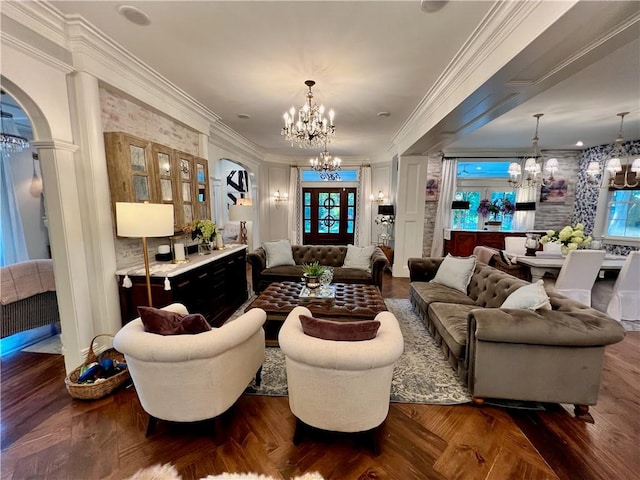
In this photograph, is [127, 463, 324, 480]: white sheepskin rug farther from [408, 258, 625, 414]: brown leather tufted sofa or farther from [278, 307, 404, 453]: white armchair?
[408, 258, 625, 414]: brown leather tufted sofa

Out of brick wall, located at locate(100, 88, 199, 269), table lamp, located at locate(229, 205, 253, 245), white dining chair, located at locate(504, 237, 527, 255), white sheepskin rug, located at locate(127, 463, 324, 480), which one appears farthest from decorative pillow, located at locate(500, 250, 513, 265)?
brick wall, located at locate(100, 88, 199, 269)

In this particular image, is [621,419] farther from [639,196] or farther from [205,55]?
[639,196]

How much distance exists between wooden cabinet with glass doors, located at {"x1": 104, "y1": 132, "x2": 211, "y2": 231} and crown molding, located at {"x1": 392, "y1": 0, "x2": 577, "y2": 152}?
11.0 ft

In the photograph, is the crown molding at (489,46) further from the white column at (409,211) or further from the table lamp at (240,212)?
the table lamp at (240,212)

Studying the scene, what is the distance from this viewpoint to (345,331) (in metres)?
1.61

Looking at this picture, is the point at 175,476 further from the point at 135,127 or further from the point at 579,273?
the point at 579,273

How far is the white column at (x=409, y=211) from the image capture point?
18.4 feet

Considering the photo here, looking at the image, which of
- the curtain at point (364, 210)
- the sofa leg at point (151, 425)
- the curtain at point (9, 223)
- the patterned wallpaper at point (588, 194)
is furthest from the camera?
the curtain at point (364, 210)

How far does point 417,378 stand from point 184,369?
1958 millimetres

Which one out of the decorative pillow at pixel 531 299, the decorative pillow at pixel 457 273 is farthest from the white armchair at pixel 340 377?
the decorative pillow at pixel 457 273

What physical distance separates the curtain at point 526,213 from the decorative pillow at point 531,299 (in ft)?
18.4

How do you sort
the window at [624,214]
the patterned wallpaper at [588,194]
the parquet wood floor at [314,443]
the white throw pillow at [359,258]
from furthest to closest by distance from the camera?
the patterned wallpaper at [588,194], the window at [624,214], the white throw pillow at [359,258], the parquet wood floor at [314,443]

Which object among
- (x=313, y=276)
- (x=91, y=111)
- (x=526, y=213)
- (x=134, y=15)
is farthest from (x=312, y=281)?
(x=526, y=213)

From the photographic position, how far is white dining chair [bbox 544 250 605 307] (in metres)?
3.39
